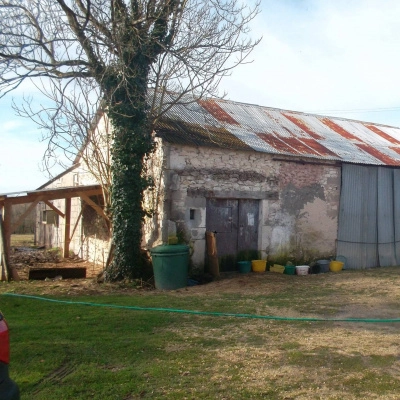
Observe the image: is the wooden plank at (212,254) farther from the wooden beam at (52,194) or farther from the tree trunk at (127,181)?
the wooden beam at (52,194)

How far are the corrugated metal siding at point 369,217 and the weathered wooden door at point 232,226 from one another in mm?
3187

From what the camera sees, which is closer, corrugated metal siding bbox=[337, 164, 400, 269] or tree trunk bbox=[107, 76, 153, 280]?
tree trunk bbox=[107, 76, 153, 280]

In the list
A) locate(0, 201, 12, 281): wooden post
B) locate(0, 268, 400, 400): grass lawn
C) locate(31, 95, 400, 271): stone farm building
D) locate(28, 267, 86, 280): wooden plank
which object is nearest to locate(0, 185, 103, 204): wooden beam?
locate(0, 201, 12, 281): wooden post

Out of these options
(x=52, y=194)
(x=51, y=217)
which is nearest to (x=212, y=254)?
(x=52, y=194)

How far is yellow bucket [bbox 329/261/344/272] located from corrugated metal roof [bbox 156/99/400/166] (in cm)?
316

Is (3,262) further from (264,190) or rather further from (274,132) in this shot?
(274,132)

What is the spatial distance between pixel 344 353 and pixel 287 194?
8.99m

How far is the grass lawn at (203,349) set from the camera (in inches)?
213

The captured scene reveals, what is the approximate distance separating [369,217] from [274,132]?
409cm

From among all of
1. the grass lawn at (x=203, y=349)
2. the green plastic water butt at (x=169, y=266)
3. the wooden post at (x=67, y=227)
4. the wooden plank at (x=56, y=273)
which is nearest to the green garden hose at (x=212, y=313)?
the grass lawn at (x=203, y=349)

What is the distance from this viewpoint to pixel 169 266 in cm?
1194

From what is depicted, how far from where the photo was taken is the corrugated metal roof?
556 inches

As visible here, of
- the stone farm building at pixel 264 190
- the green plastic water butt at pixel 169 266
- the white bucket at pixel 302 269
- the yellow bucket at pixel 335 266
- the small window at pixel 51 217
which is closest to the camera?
the green plastic water butt at pixel 169 266

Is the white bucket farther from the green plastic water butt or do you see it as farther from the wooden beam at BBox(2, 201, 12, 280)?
the wooden beam at BBox(2, 201, 12, 280)
